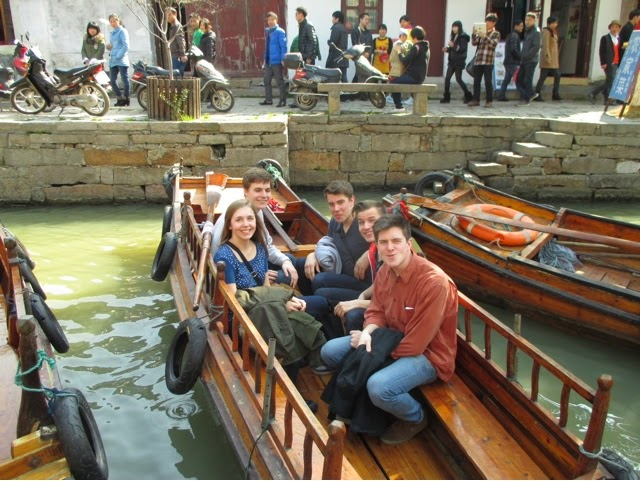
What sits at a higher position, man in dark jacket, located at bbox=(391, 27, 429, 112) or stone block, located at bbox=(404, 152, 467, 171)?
man in dark jacket, located at bbox=(391, 27, 429, 112)

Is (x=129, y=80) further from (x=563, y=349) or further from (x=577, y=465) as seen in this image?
(x=577, y=465)

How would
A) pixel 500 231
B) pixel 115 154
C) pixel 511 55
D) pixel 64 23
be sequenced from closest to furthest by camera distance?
pixel 500 231 < pixel 115 154 < pixel 511 55 < pixel 64 23

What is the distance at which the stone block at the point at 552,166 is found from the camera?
11453mm

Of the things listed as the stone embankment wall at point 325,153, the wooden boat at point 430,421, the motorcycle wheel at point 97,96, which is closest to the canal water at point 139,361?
the wooden boat at point 430,421

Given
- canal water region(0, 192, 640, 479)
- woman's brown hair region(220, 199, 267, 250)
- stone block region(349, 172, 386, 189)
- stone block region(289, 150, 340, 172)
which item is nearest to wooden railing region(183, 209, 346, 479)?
woman's brown hair region(220, 199, 267, 250)

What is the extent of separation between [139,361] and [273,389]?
2843 millimetres

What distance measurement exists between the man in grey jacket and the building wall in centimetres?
875

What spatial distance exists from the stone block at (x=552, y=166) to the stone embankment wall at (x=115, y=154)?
496 cm

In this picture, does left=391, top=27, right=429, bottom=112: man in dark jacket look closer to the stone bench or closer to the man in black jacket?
the stone bench

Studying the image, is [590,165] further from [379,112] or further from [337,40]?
[337,40]

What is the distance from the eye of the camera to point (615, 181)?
11516 millimetres

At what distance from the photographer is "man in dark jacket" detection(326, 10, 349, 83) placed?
1332cm

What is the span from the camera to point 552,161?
11453mm

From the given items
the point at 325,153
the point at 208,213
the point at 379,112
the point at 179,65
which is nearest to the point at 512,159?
the point at 379,112
